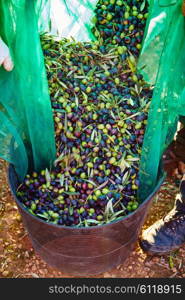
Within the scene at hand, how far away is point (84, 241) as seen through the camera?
1844mm

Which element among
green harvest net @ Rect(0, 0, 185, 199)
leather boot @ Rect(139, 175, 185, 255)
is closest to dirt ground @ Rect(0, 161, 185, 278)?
leather boot @ Rect(139, 175, 185, 255)

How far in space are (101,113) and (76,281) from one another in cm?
101

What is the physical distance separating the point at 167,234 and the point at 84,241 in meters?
0.77

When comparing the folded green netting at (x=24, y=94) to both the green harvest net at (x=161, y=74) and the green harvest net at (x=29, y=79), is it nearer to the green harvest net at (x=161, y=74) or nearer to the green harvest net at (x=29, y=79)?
the green harvest net at (x=29, y=79)

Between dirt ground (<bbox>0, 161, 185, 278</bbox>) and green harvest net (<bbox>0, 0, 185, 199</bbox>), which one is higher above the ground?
green harvest net (<bbox>0, 0, 185, 199</bbox>)

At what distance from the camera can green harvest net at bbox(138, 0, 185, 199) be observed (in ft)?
5.13

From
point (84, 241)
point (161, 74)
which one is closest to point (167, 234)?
point (84, 241)

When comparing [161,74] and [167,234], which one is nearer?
[161,74]

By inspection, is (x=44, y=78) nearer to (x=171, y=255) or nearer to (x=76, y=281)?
(x=76, y=281)

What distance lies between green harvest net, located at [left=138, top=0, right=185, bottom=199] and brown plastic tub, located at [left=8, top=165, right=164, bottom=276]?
0.49 ft

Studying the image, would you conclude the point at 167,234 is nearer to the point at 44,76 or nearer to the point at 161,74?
the point at 161,74

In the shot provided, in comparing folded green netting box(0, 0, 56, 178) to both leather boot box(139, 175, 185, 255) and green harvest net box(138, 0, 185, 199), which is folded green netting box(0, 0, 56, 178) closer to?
green harvest net box(138, 0, 185, 199)

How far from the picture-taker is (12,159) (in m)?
1.92

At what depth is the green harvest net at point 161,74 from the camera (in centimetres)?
156
